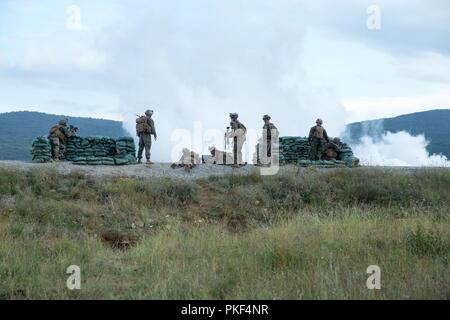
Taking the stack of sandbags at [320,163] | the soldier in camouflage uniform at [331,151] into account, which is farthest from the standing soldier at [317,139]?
the stack of sandbags at [320,163]

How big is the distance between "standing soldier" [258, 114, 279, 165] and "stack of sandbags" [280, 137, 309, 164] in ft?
5.47

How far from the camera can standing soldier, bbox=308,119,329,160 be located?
21266mm

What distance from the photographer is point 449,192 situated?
16375 millimetres

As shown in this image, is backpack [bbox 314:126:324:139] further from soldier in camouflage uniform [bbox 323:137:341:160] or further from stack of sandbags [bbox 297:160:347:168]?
stack of sandbags [bbox 297:160:347:168]

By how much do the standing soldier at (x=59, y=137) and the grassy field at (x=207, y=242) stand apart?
4.99 m

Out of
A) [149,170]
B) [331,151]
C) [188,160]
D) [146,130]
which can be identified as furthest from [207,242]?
[331,151]

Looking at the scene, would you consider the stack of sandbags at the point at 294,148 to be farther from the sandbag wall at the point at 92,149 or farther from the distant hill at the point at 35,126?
the distant hill at the point at 35,126

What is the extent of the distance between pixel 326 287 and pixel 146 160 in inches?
598

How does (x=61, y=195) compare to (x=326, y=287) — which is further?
(x=61, y=195)

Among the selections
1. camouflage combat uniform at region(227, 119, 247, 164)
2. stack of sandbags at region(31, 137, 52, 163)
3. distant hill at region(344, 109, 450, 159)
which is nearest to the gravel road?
camouflage combat uniform at region(227, 119, 247, 164)

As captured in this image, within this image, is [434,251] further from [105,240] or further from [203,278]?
[105,240]

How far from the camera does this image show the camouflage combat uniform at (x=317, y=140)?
837 inches
